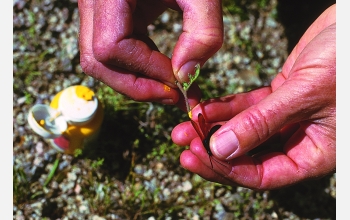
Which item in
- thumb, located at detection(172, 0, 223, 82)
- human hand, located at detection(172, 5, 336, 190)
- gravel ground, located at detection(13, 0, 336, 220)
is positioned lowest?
gravel ground, located at detection(13, 0, 336, 220)

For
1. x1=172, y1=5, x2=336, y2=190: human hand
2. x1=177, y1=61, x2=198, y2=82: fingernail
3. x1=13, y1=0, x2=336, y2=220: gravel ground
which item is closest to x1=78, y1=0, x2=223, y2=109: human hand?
x1=177, y1=61, x2=198, y2=82: fingernail

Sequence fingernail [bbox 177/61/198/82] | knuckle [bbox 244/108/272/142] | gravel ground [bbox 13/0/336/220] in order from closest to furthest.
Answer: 1. knuckle [bbox 244/108/272/142]
2. fingernail [bbox 177/61/198/82]
3. gravel ground [bbox 13/0/336/220]

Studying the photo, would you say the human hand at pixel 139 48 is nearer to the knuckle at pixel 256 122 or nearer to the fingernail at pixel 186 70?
the fingernail at pixel 186 70

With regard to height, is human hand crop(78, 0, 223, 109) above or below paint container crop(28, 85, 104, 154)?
above

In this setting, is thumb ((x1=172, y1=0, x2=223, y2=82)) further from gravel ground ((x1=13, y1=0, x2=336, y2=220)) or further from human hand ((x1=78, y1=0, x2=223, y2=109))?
gravel ground ((x1=13, y1=0, x2=336, y2=220))

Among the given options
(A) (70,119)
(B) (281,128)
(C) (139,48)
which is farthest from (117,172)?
(B) (281,128)

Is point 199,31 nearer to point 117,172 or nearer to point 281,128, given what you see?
point 281,128

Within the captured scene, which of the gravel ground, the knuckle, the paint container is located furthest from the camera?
the gravel ground
